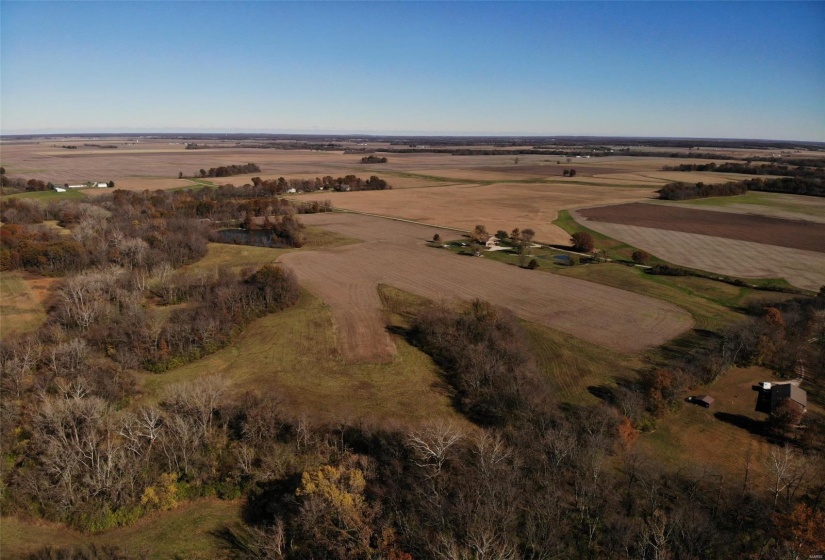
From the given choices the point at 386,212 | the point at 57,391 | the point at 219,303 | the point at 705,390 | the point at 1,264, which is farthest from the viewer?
the point at 386,212

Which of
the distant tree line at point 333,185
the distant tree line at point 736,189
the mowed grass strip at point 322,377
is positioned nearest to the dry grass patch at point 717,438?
the mowed grass strip at point 322,377

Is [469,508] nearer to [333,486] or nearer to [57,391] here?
[333,486]

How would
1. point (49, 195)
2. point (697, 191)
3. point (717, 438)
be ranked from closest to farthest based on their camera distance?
point (717, 438)
point (49, 195)
point (697, 191)

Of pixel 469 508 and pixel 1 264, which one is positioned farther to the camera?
pixel 1 264

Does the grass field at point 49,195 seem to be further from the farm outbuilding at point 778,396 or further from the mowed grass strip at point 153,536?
the farm outbuilding at point 778,396

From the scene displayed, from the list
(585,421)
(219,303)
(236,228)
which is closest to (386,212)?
(236,228)

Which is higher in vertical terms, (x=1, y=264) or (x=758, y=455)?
(x=1, y=264)

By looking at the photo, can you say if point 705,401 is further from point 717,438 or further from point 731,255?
point 731,255

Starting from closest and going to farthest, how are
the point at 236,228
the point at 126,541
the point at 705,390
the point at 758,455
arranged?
1. the point at 126,541
2. the point at 758,455
3. the point at 705,390
4. the point at 236,228

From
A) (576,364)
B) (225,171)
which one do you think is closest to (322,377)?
(576,364)
